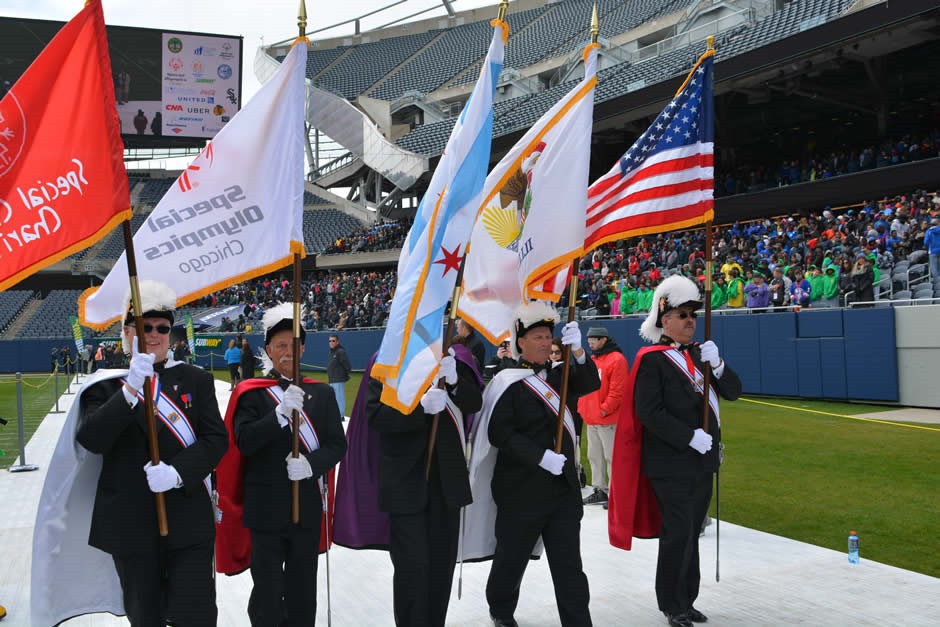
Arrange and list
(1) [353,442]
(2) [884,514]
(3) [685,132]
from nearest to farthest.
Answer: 1. (1) [353,442]
2. (3) [685,132]
3. (2) [884,514]

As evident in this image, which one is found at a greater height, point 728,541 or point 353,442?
point 353,442

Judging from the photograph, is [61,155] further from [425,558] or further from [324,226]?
[324,226]

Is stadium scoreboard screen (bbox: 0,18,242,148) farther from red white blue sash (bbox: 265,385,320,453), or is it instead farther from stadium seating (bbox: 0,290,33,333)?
red white blue sash (bbox: 265,385,320,453)

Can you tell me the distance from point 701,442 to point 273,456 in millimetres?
2407

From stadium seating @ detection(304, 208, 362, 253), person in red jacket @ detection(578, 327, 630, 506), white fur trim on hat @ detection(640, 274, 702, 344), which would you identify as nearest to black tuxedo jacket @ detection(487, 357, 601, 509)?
white fur trim on hat @ detection(640, 274, 702, 344)

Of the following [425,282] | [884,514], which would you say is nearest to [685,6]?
[884,514]

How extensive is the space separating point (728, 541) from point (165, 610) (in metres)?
4.62

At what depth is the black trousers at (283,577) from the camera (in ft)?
14.2

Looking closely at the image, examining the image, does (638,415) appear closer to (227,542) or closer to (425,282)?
(425,282)

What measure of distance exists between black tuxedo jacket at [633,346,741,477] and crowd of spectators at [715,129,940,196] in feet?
71.6

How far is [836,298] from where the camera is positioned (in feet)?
57.9

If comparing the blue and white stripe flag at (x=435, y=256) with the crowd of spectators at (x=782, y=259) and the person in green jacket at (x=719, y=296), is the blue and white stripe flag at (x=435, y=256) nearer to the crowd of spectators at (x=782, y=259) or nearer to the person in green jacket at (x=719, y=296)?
the crowd of spectators at (x=782, y=259)

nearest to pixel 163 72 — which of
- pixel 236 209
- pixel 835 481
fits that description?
pixel 835 481

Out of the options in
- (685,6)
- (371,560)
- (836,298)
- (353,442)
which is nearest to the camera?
(353,442)
